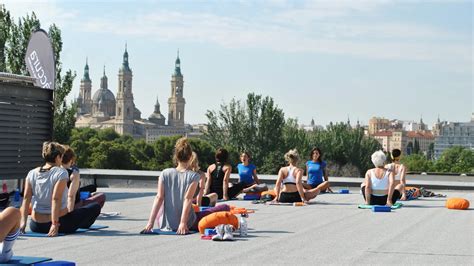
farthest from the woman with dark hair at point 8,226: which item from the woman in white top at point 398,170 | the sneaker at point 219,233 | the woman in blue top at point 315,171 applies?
the woman in blue top at point 315,171

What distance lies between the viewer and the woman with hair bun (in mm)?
17641

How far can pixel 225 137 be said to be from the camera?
279ft

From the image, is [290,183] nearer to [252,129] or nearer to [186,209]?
[186,209]

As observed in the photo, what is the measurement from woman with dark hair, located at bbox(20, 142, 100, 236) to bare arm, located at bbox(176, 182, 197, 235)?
1.40m

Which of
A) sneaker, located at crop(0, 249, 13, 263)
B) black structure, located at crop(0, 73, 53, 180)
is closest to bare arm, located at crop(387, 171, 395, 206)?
black structure, located at crop(0, 73, 53, 180)

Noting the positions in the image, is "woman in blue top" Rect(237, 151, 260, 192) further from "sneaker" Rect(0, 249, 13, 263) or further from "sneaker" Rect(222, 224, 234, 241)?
"sneaker" Rect(0, 249, 13, 263)

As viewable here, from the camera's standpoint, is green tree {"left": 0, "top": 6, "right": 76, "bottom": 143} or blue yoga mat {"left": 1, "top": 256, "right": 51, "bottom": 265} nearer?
blue yoga mat {"left": 1, "top": 256, "right": 51, "bottom": 265}

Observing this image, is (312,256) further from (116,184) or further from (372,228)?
(116,184)

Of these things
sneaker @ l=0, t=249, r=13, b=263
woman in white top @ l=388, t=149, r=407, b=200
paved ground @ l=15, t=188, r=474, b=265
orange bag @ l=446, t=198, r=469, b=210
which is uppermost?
woman in white top @ l=388, t=149, r=407, b=200

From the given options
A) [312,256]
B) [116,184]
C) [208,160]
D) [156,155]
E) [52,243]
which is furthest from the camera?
[156,155]

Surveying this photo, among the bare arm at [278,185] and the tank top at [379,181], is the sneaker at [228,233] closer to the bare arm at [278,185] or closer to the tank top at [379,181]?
the tank top at [379,181]

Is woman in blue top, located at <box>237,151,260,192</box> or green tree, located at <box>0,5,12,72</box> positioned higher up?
green tree, located at <box>0,5,12,72</box>

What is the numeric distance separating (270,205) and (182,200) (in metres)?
6.89

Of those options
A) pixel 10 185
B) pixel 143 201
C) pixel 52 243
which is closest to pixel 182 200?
pixel 52 243
